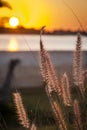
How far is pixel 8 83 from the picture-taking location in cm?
220

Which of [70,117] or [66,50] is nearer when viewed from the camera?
[70,117]

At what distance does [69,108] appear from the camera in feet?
5.12

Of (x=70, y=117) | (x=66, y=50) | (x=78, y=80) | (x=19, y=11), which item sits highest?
(x=19, y=11)

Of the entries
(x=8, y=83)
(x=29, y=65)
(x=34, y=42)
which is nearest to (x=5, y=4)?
(x=34, y=42)

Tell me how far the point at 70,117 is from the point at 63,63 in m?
0.87

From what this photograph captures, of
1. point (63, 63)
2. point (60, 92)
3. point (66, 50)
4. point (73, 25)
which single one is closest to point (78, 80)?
point (60, 92)

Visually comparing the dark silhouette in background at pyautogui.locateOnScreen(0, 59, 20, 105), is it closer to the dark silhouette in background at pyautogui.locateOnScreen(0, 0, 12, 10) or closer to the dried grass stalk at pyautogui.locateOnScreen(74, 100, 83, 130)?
the dark silhouette in background at pyautogui.locateOnScreen(0, 0, 12, 10)

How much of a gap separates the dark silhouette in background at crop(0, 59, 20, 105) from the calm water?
0.50 feet

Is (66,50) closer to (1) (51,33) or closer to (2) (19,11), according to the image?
(1) (51,33)

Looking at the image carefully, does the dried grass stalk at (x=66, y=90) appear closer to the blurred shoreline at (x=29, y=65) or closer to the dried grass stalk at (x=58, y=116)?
the dried grass stalk at (x=58, y=116)

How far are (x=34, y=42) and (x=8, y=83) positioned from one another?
30cm

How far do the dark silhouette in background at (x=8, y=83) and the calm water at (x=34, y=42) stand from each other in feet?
0.50

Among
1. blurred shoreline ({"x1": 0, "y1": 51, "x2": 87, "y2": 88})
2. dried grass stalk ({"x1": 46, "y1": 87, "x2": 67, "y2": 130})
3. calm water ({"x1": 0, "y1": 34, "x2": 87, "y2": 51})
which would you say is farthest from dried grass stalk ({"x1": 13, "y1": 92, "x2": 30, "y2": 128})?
blurred shoreline ({"x1": 0, "y1": 51, "x2": 87, "y2": 88})

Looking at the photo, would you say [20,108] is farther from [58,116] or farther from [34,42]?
[34,42]
